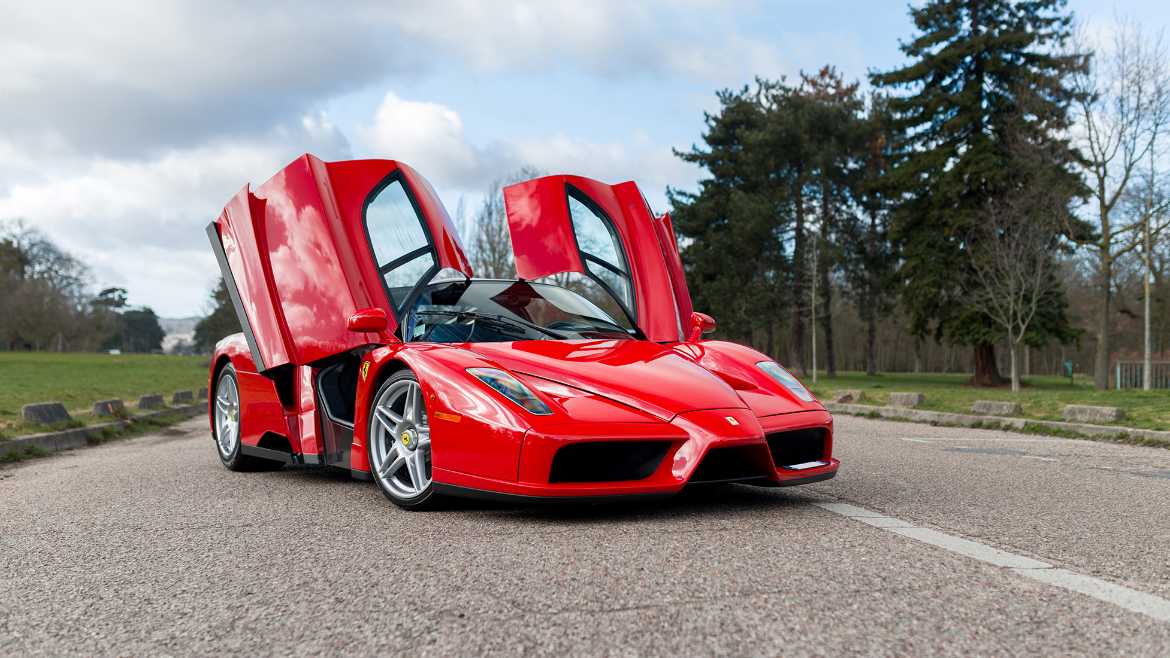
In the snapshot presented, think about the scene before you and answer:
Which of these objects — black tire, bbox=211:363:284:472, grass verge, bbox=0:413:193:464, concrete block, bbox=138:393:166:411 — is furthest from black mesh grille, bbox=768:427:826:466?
concrete block, bbox=138:393:166:411

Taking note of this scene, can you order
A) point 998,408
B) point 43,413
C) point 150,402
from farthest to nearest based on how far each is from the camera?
point 150,402
point 998,408
point 43,413

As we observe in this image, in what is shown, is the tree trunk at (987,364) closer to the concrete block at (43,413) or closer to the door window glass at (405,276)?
the door window glass at (405,276)

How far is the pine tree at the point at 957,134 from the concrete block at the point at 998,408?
618 inches

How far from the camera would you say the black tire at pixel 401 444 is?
11.9 ft

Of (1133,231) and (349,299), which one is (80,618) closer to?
(349,299)

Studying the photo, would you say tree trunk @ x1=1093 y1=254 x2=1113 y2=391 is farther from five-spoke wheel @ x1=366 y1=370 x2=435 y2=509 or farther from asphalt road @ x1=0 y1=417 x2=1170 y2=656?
five-spoke wheel @ x1=366 y1=370 x2=435 y2=509

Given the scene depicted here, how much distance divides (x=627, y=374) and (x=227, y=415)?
11.6ft

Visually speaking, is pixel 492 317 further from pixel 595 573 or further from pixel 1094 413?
pixel 1094 413

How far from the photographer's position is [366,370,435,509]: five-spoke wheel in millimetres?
3652

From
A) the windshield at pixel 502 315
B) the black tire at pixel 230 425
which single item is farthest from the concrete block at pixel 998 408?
the black tire at pixel 230 425

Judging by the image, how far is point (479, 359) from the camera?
3.61m

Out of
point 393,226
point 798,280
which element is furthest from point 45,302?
point 393,226

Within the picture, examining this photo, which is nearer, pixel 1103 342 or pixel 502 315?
pixel 502 315

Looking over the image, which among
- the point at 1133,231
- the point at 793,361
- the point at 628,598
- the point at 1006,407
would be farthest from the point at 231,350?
the point at 793,361
